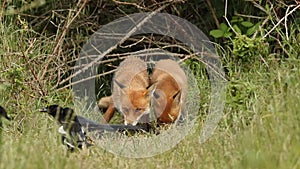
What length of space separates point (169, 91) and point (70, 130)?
2451 millimetres

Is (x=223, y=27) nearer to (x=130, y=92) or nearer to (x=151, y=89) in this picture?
(x=151, y=89)

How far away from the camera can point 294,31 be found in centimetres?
782

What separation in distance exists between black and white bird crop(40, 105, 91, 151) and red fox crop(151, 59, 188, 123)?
5.77 ft

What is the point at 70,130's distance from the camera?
5.61 meters

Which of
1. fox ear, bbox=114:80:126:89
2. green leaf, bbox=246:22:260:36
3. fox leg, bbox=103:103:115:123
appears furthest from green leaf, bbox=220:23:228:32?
fox leg, bbox=103:103:115:123

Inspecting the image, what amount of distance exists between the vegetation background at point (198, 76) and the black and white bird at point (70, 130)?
0.08m

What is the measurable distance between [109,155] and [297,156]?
1.81 metres

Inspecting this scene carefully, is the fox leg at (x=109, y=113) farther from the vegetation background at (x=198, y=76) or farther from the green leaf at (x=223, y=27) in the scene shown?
the green leaf at (x=223, y=27)

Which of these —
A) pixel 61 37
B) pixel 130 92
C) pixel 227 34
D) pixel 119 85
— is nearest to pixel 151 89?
pixel 130 92

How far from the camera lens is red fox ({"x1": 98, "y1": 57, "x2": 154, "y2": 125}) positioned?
753 centimetres

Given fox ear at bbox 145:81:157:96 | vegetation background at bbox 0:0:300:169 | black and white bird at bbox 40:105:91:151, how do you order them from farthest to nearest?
fox ear at bbox 145:81:157:96 → black and white bird at bbox 40:105:91:151 → vegetation background at bbox 0:0:300:169

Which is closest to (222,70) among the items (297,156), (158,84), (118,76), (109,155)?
(158,84)

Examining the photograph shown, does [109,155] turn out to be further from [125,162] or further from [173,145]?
[173,145]

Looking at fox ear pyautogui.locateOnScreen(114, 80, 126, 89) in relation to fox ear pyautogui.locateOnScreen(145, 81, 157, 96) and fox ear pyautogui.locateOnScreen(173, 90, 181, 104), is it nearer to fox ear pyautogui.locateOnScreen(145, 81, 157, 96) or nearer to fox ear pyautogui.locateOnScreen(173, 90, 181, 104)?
fox ear pyautogui.locateOnScreen(145, 81, 157, 96)
